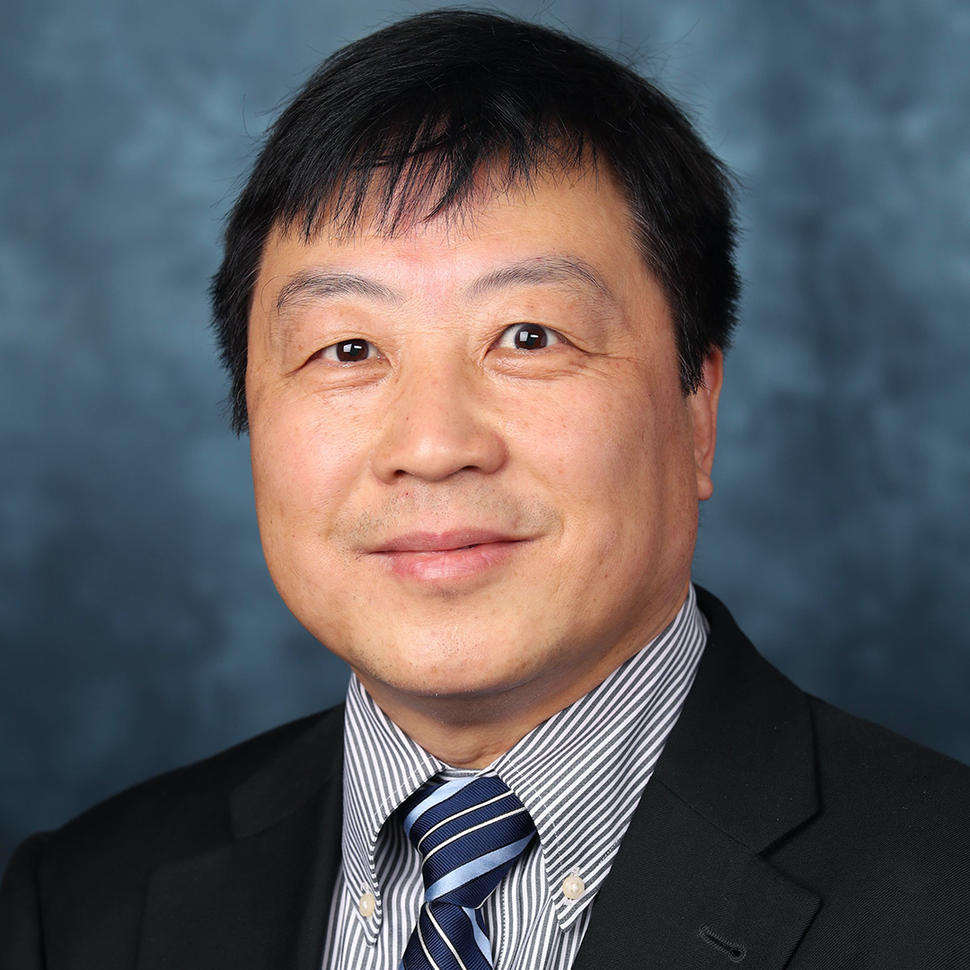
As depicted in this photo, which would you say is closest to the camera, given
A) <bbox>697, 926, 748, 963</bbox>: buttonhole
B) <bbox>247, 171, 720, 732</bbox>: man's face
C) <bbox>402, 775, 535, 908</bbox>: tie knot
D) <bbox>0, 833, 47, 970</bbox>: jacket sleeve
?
<bbox>697, 926, 748, 963</bbox>: buttonhole

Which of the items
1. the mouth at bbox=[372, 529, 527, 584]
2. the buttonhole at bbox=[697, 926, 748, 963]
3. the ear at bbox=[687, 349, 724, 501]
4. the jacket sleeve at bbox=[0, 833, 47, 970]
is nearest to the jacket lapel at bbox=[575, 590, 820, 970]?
the buttonhole at bbox=[697, 926, 748, 963]

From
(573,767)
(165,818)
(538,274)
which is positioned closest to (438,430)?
(538,274)

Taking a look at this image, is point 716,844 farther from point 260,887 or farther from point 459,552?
point 260,887

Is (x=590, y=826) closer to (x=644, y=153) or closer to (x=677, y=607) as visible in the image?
(x=677, y=607)

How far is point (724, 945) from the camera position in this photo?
252cm

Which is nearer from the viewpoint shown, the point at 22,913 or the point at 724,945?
→ the point at 724,945

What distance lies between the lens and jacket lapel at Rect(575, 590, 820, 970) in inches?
99.7

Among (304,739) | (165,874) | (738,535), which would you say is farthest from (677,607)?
(738,535)

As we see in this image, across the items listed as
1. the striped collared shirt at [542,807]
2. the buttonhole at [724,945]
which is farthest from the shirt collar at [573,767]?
the buttonhole at [724,945]

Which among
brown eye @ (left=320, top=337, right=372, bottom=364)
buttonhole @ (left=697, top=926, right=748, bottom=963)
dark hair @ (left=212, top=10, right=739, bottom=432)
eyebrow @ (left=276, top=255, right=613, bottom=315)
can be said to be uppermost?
dark hair @ (left=212, top=10, right=739, bottom=432)

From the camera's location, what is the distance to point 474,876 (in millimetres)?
2723

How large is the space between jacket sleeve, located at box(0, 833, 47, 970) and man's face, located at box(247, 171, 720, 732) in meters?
1.01

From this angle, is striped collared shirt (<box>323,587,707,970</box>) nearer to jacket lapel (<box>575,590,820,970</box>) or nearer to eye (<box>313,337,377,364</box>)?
jacket lapel (<box>575,590,820,970</box>)

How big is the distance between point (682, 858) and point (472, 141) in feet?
4.33
